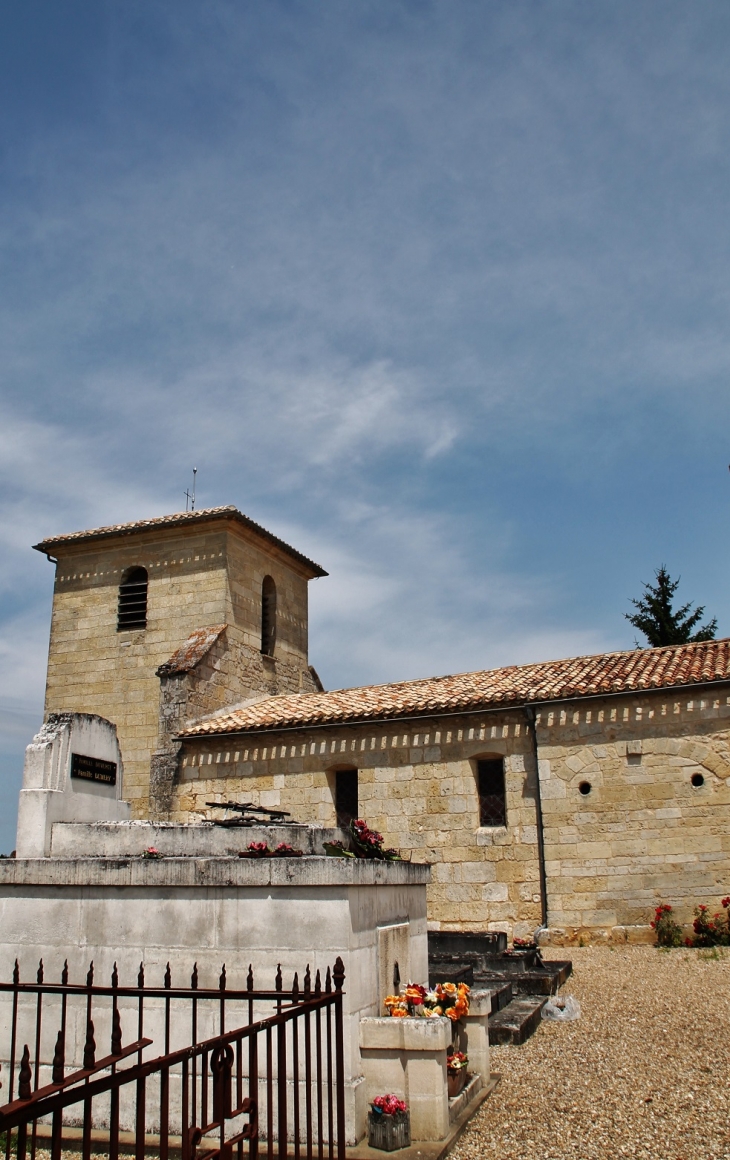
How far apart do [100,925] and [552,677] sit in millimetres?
12135

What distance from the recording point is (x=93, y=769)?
850 centimetres

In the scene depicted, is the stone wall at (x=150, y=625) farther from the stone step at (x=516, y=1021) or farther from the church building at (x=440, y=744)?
the stone step at (x=516, y=1021)

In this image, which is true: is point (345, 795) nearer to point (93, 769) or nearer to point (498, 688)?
point (498, 688)

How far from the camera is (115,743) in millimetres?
9000

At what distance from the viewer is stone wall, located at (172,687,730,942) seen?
1427 centimetres

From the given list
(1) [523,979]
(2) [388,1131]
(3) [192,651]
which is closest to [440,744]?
(1) [523,979]

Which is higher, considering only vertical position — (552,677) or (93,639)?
(93,639)

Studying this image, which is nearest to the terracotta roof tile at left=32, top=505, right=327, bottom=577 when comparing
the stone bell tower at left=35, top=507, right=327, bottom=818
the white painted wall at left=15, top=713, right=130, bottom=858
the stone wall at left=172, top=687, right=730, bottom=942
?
the stone bell tower at left=35, top=507, right=327, bottom=818

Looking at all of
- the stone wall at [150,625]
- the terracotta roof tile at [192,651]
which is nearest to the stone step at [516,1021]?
the terracotta roof tile at [192,651]

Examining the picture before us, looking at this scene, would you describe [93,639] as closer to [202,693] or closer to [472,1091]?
[202,693]

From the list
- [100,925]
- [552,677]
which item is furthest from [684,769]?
[100,925]

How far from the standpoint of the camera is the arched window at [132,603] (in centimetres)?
2191

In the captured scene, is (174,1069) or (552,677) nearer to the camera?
(174,1069)

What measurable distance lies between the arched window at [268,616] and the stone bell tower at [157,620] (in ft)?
0.08
